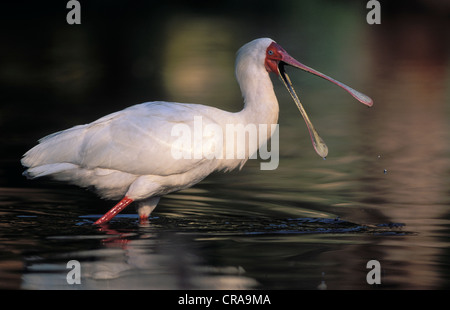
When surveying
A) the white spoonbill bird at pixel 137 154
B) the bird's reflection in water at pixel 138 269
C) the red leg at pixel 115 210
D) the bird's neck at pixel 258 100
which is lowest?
the bird's reflection in water at pixel 138 269

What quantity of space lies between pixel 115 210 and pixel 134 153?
0.52m

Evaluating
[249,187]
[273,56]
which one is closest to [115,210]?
[273,56]

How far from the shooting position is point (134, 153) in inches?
370

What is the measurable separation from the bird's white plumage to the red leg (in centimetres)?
5

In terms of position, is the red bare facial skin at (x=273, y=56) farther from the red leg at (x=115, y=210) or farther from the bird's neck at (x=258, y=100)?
the red leg at (x=115, y=210)

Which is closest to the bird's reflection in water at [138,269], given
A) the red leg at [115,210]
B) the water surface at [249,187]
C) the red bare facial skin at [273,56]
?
the water surface at [249,187]

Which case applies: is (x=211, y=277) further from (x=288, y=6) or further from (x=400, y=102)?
(x=288, y=6)

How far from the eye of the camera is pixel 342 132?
15266mm

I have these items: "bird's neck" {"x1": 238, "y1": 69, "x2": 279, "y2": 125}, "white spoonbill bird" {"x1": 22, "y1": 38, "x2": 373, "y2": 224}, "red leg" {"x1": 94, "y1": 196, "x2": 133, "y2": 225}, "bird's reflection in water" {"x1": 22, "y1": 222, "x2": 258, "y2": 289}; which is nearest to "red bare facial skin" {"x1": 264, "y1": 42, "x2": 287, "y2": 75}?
"bird's neck" {"x1": 238, "y1": 69, "x2": 279, "y2": 125}

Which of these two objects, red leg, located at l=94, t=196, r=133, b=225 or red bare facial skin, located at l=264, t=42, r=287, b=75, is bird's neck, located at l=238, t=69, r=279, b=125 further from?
red leg, located at l=94, t=196, r=133, b=225

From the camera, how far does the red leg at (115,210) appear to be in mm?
9336

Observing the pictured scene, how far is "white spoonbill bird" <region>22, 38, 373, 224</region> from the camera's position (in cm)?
936

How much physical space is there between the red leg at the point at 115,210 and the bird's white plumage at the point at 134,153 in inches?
2.1

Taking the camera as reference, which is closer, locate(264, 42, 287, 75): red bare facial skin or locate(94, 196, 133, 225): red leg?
locate(94, 196, 133, 225): red leg
